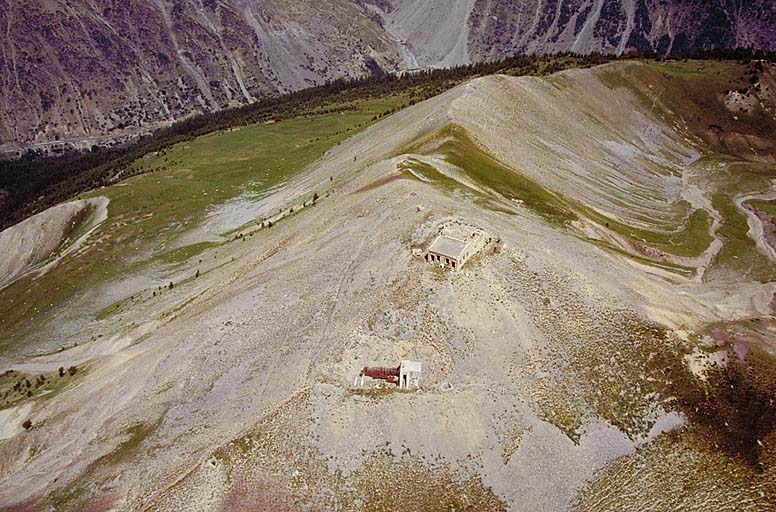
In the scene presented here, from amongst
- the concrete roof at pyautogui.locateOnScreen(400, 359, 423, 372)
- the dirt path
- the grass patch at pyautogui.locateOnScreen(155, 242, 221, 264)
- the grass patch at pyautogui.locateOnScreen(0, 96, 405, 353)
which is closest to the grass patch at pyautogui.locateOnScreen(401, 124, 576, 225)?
the concrete roof at pyautogui.locateOnScreen(400, 359, 423, 372)

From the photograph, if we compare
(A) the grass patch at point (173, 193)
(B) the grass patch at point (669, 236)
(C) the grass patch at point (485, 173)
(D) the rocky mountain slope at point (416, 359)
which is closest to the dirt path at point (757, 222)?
(D) the rocky mountain slope at point (416, 359)

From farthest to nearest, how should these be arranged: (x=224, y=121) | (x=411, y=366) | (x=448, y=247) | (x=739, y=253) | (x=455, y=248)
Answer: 1. (x=224, y=121)
2. (x=739, y=253)
3. (x=448, y=247)
4. (x=455, y=248)
5. (x=411, y=366)

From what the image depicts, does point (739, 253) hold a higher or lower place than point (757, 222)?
lower

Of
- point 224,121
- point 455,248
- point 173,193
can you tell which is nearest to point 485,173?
point 455,248

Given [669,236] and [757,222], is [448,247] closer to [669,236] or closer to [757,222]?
[669,236]

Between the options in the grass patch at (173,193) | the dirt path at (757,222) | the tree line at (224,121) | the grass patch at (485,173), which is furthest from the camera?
the tree line at (224,121)

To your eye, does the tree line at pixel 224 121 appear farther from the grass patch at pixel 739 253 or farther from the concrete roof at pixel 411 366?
the concrete roof at pixel 411 366
